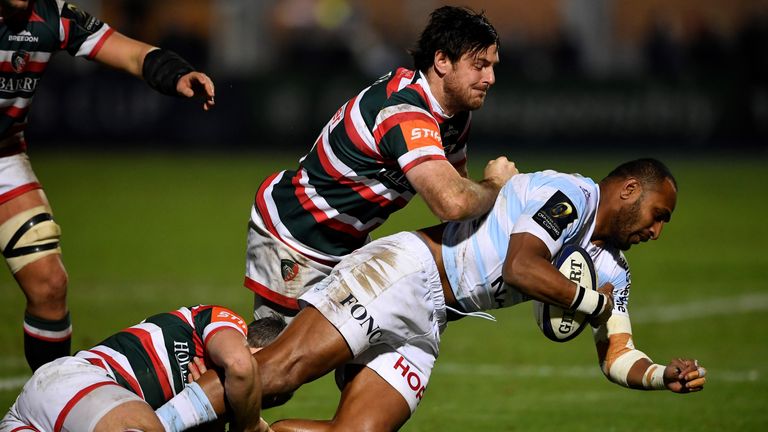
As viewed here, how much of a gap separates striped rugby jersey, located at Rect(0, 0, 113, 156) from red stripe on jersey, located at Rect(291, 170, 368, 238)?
1782 millimetres

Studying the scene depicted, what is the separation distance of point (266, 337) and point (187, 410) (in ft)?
2.34

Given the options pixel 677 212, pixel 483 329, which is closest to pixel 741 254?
pixel 677 212

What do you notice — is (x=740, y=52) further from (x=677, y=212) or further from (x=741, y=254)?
(x=741, y=254)

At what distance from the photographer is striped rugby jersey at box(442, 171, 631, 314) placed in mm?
6473

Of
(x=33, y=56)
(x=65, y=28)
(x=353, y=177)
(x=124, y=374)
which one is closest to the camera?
(x=124, y=374)

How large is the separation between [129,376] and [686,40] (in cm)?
2342

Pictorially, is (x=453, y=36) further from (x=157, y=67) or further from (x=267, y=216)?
(x=157, y=67)

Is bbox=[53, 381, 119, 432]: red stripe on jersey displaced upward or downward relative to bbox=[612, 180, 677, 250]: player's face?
downward

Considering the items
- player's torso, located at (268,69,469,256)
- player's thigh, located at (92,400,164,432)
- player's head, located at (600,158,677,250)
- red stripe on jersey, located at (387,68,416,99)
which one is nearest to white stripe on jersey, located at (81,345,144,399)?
player's thigh, located at (92,400,164,432)

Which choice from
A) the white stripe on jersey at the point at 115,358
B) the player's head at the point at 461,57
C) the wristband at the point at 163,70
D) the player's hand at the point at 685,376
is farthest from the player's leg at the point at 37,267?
the player's hand at the point at 685,376

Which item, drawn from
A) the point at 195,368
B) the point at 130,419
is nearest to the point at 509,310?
the point at 195,368

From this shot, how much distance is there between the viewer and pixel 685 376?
21.0 feet

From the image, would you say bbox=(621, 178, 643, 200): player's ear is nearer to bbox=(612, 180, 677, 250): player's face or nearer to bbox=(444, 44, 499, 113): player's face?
bbox=(612, 180, 677, 250): player's face

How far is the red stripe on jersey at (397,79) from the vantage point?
7016 mm
